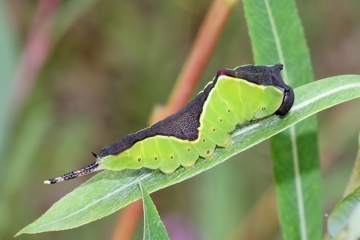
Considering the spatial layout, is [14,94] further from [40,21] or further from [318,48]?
[318,48]

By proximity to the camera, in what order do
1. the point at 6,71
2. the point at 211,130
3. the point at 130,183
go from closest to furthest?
the point at 130,183
the point at 211,130
the point at 6,71

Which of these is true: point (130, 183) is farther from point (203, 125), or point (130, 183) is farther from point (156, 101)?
point (156, 101)

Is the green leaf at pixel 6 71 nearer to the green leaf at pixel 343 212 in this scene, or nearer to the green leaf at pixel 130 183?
the green leaf at pixel 130 183

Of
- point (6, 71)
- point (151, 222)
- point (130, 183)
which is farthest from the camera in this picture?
point (6, 71)

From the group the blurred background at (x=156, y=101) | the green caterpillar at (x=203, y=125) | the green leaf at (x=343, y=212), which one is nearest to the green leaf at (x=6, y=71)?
the blurred background at (x=156, y=101)

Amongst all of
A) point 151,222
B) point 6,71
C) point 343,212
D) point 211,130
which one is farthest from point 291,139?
point 6,71

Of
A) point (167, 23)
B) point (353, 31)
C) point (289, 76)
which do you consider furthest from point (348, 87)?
point (353, 31)
